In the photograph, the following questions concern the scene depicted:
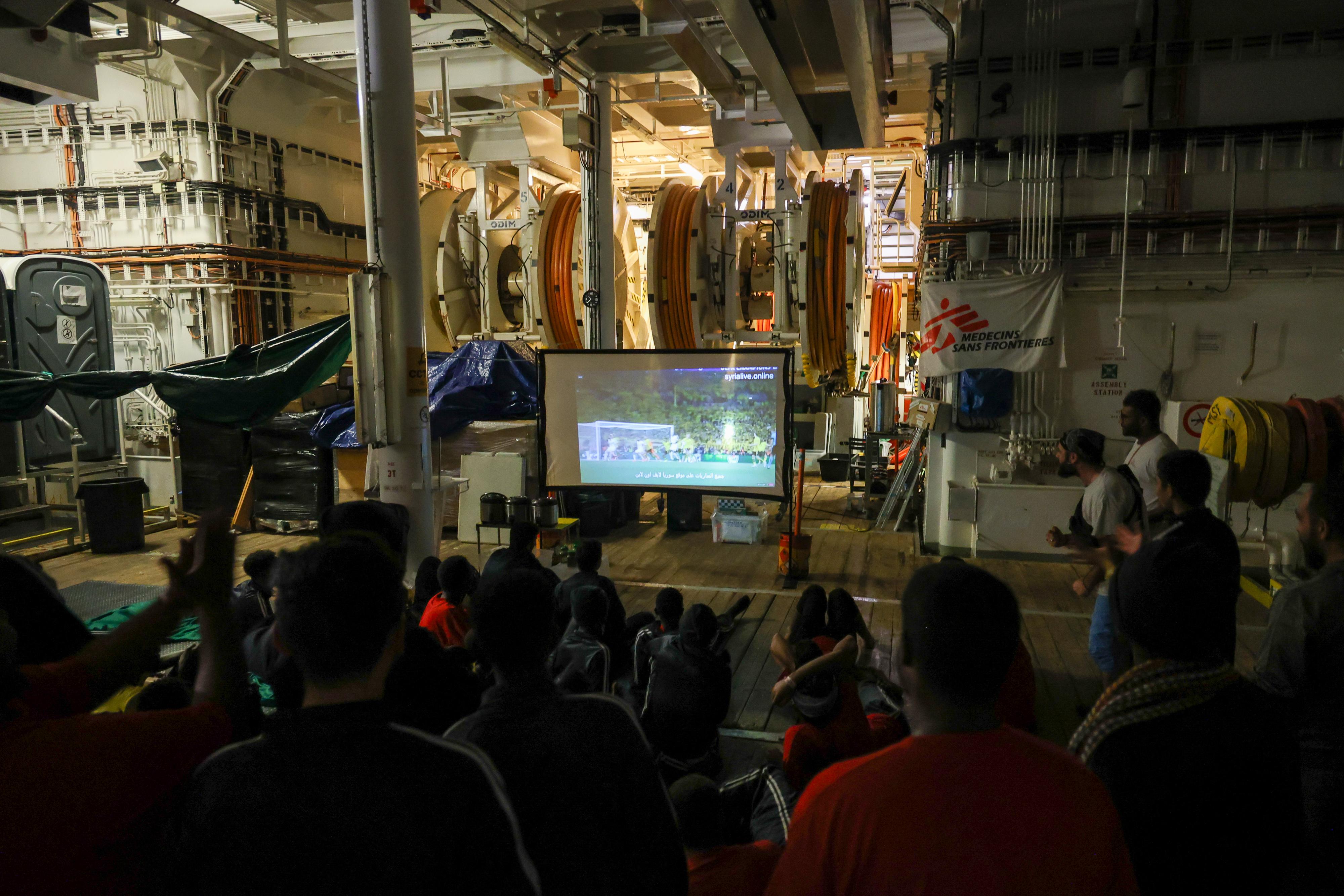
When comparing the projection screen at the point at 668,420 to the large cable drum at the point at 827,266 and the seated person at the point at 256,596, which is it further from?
the seated person at the point at 256,596

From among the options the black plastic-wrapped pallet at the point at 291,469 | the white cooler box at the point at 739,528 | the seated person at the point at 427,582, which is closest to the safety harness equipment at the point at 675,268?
the white cooler box at the point at 739,528

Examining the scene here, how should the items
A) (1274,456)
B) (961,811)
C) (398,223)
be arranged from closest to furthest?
(961,811) → (1274,456) → (398,223)

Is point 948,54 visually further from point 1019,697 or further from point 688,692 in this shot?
point 688,692

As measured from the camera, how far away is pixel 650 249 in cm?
890

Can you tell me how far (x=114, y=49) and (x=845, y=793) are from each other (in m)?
8.29

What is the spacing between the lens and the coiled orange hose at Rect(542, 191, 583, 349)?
9672mm

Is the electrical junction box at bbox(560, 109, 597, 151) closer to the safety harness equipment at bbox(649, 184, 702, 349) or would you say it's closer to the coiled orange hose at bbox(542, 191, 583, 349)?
the coiled orange hose at bbox(542, 191, 583, 349)

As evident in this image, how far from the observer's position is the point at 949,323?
7.29 m

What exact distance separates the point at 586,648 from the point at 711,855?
151 centimetres

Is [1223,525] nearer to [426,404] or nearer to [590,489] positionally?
[590,489]

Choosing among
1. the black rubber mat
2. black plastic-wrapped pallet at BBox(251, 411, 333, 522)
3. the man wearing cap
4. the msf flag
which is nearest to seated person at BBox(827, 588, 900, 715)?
the man wearing cap

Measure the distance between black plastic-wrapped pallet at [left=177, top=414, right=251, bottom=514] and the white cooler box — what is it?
5559 mm

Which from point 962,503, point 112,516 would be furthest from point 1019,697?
point 112,516

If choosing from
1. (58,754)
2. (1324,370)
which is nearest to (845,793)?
(58,754)
